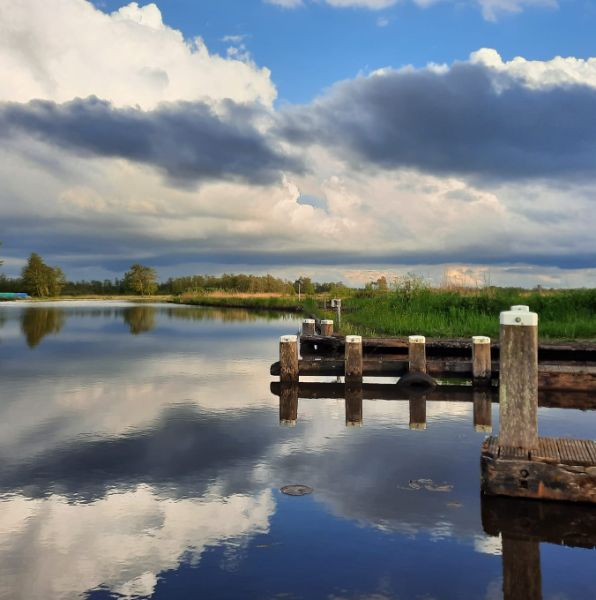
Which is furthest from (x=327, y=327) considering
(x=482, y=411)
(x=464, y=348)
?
(x=482, y=411)

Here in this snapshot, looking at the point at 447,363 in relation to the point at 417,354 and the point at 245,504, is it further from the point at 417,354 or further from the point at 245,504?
the point at 245,504

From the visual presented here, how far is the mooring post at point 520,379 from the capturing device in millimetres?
5793

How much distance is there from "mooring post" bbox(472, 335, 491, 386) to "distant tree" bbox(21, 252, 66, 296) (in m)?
101

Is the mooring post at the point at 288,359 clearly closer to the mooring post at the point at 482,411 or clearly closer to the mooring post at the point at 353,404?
the mooring post at the point at 353,404

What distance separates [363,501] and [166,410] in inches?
239

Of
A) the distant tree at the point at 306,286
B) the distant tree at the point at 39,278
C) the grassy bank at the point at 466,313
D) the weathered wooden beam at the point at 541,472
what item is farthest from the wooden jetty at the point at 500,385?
the distant tree at the point at 39,278

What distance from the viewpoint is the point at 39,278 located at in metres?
102

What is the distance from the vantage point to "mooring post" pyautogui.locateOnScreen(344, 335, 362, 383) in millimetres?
13062

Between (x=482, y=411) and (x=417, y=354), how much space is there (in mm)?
2512

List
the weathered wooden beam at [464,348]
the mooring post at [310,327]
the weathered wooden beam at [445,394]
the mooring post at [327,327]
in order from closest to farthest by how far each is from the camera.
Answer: the weathered wooden beam at [445,394] < the weathered wooden beam at [464,348] < the mooring post at [327,327] < the mooring post at [310,327]

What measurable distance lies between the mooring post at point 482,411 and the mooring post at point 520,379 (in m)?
3.55

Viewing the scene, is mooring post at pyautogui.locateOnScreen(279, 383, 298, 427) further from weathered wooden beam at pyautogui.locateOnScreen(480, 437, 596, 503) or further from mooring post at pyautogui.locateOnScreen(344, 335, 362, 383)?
weathered wooden beam at pyautogui.locateOnScreen(480, 437, 596, 503)

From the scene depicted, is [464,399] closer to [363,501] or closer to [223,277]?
[363,501]

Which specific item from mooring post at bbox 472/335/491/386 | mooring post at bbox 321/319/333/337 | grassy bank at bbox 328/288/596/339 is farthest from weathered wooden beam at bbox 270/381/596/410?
grassy bank at bbox 328/288/596/339
